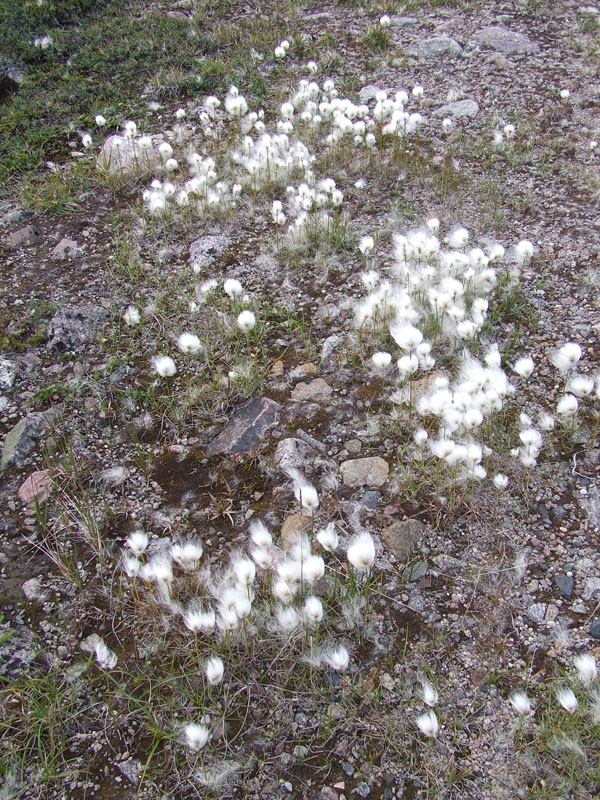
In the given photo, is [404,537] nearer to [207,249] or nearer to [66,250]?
[207,249]

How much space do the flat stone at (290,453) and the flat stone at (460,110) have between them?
5.70m

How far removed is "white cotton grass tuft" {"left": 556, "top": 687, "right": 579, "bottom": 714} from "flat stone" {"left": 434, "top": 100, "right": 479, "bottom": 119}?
706cm

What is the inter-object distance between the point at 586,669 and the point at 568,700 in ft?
0.63

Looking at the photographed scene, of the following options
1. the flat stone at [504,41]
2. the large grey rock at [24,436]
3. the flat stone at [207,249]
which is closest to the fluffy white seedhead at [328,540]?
the large grey rock at [24,436]

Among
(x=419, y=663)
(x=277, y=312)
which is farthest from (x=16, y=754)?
(x=277, y=312)

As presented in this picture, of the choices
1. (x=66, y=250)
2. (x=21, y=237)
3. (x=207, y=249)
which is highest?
(x=21, y=237)

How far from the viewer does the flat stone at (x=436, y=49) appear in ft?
29.6

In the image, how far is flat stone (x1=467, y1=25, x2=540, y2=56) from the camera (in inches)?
354

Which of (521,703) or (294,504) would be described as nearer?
(521,703)

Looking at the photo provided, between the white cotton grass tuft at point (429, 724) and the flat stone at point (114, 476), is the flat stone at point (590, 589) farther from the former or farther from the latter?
the flat stone at point (114, 476)

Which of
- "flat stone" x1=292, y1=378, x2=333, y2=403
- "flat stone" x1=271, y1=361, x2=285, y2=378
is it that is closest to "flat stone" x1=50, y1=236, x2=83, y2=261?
"flat stone" x1=271, y1=361, x2=285, y2=378

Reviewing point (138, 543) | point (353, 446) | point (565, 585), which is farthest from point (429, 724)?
point (353, 446)

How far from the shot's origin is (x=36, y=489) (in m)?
3.95

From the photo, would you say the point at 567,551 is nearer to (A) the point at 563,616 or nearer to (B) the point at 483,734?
(A) the point at 563,616
